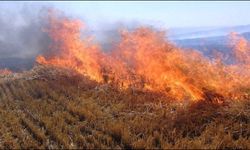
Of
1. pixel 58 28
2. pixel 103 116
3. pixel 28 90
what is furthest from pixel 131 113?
pixel 58 28

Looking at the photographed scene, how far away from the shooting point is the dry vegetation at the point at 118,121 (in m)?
9.48

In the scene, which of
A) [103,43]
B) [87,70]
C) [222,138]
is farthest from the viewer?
[103,43]

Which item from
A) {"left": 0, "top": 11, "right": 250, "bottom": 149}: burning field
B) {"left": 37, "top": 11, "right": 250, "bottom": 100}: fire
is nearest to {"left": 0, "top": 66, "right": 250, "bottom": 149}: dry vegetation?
{"left": 0, "top": 11, "right": 250, "bottom": 149}: burning field

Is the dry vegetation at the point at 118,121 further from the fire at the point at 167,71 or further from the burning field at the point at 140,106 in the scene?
the fire at the point at 167,71

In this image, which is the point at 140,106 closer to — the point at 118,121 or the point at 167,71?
the point at 118,121

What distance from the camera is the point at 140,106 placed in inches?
519

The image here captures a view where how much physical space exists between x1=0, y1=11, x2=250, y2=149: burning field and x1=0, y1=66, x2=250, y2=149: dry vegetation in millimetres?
25

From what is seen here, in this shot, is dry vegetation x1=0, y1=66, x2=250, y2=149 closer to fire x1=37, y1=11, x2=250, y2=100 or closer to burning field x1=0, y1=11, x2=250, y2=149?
burning field x1=0, y1=11, x2=250, y2=149

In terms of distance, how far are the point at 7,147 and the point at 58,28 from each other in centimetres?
2760

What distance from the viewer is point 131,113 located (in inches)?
478

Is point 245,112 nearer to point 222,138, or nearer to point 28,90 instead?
point 222,138

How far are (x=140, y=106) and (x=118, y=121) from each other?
2110 mm

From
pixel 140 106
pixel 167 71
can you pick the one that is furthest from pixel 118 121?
pixel 167 71

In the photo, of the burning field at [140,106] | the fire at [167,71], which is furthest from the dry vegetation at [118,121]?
the fire at [167,71]
